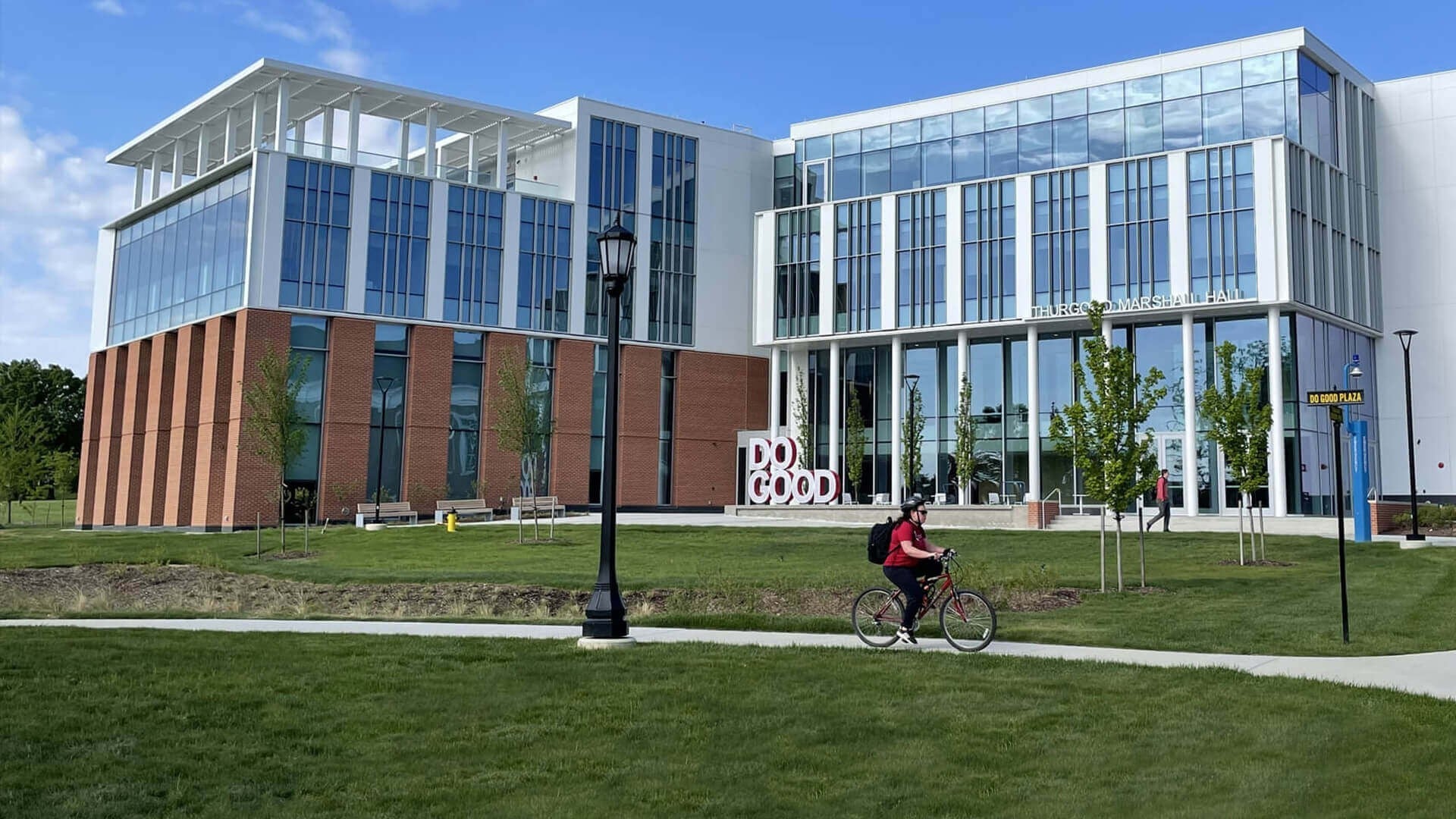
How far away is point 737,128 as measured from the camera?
6062 centimetres

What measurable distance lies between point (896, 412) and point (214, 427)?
28576 mm

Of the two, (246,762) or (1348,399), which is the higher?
(1348,399)

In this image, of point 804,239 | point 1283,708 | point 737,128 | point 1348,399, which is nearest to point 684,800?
point 1283,708

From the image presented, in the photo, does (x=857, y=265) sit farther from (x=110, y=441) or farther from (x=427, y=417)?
(x=110, y=441)

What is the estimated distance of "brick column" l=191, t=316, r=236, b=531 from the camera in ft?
154

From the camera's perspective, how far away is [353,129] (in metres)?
49.0

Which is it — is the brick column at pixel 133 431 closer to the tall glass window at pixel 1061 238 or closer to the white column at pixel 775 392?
the white column at pixel 775 392

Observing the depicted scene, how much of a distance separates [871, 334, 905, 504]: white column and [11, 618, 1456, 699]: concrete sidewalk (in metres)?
37.4

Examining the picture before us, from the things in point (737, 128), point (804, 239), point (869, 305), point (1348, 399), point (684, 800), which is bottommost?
point (684, 800)

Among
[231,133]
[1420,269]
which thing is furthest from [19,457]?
[1420,269]

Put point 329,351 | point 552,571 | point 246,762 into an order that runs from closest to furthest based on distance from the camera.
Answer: point 246,762
point 552,571
point 329,351

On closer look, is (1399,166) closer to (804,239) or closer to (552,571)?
(804,239)

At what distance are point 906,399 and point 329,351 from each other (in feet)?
80.8

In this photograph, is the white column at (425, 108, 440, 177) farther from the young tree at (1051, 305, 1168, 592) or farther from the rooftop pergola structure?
the young tree at (1051, 305, 1168, 592)
